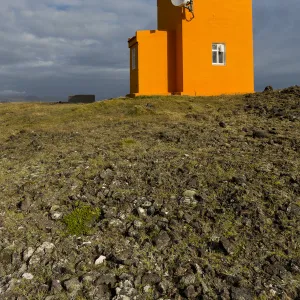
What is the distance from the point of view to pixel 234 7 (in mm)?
17219

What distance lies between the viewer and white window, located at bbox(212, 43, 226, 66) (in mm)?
17156

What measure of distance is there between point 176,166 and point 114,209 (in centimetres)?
176

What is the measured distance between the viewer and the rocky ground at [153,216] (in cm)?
374

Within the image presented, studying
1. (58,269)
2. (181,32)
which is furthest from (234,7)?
(58,269)

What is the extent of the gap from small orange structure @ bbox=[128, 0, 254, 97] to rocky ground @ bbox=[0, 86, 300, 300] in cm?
833

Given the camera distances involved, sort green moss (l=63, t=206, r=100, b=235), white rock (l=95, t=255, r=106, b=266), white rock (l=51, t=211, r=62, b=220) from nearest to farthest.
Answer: white rock (l=95, t=255, r=106, b=266) < green moss (l=63, t=206, r=100, b=235) < white rock (l=51, t=211, r=62, b=220)

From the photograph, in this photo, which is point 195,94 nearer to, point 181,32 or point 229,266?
point 181,32

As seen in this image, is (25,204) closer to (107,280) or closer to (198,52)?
(107,280)

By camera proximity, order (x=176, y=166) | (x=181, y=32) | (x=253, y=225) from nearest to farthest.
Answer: (x=253, y=225), (x=176, y=166), (x=181, y=32)

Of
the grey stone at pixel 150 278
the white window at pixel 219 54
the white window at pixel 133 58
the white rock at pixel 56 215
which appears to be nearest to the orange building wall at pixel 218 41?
the white window at pixel 219 54

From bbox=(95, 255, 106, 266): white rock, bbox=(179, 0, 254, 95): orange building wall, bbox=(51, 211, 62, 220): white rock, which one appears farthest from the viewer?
bbox=(179, 0, 254, 95): orange building wall

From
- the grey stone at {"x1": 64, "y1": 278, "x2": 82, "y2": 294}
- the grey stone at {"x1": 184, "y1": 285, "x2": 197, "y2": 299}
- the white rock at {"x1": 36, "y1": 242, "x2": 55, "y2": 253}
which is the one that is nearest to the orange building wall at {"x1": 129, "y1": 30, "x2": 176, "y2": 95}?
the white rock at {"x1": 36, "y1": 242, "x2": 55, "y2": 253}

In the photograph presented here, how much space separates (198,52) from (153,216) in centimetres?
1316

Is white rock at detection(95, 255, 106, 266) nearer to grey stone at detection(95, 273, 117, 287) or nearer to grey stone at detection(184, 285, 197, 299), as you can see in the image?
grey stone at detection(95, 273, 117, 287)
